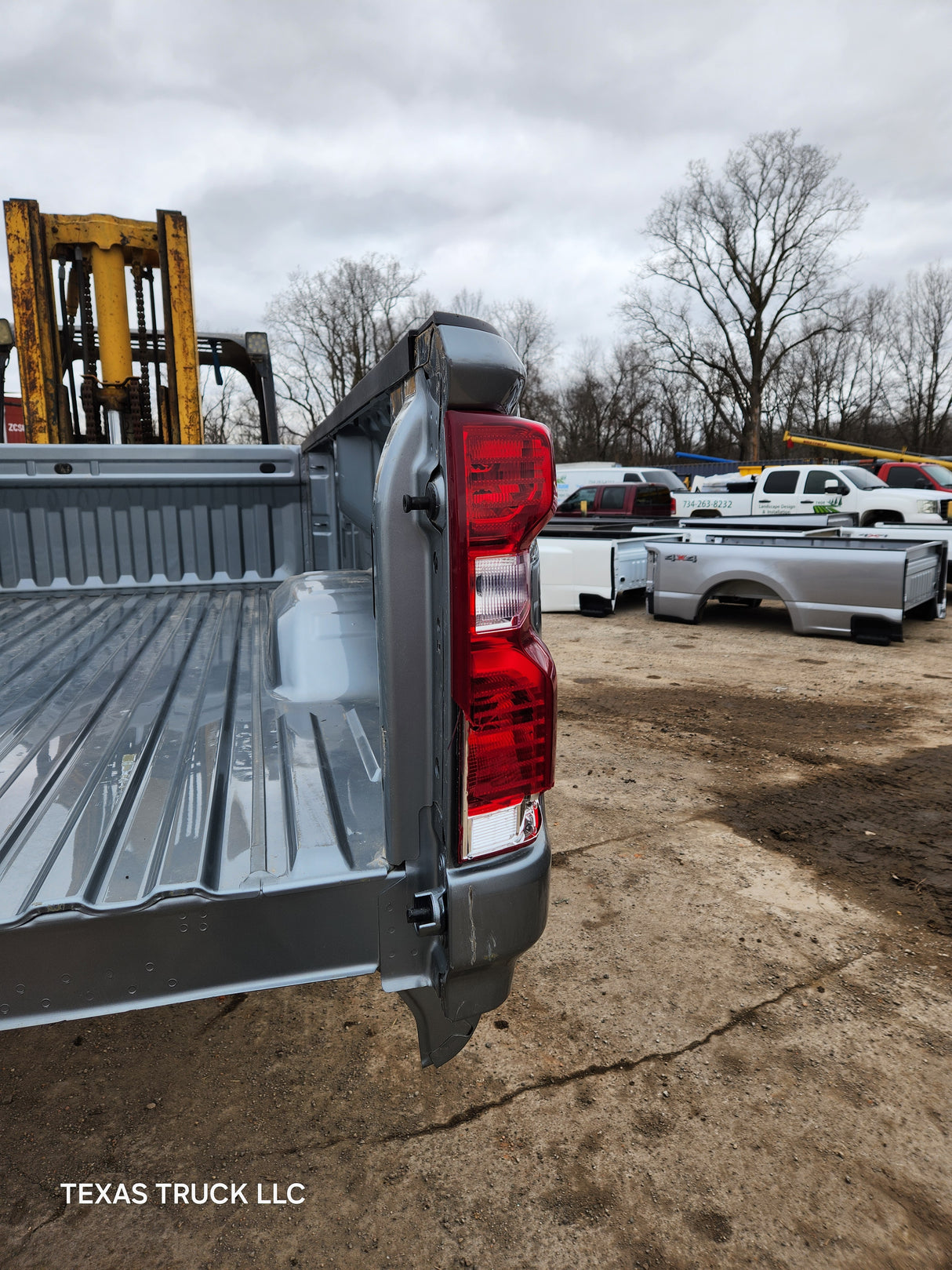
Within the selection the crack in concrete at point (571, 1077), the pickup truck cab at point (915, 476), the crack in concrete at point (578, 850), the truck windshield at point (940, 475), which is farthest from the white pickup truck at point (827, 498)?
the crack in concrete at point (571, 1077)

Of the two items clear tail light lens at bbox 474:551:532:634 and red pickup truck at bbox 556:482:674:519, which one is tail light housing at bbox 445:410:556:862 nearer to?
clear tail light lens at bbox 474:551:532:634

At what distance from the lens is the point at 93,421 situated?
5.31 metres

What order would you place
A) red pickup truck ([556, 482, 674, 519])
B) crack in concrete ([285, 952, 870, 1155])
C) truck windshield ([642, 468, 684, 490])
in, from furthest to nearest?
truck windshield ([642, 468, 684, 490]), red pickup truck ([556, 482, 674, 519]), crack in concrete ([285, 952, 870, 1155])

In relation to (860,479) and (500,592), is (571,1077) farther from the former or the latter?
(860,479)

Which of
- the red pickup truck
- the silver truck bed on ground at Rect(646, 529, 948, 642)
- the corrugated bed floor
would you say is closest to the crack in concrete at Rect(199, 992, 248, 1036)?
the corrugated bed floor

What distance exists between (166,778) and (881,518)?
55.1ft

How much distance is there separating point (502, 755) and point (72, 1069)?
1.74 metres

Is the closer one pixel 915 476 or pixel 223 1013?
pixel 223 1013

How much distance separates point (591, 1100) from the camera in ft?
6.62

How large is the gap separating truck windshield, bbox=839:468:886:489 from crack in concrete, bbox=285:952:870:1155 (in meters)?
15.8

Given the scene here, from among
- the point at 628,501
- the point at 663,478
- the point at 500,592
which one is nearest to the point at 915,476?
the point at 628,501

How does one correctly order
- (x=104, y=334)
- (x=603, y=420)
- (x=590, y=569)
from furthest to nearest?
(x=603, y=420) < (x=590, y=569) < (x=104, y=334)

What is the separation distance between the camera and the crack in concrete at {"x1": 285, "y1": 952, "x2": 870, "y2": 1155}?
1902mm

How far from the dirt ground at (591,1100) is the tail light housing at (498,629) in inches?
38.7
